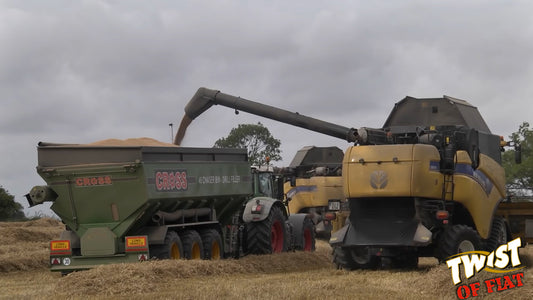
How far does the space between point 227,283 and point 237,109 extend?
601 inches

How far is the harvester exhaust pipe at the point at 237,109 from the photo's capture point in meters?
26.7

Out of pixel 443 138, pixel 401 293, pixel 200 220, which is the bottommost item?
pixel 401 293

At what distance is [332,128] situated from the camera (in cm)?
2605

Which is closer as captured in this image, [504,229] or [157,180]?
[157,180]

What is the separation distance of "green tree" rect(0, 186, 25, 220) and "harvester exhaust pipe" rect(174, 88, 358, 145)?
1373 centimetres

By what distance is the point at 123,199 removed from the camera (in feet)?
52.6

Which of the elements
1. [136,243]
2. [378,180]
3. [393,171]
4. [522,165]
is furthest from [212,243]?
[522,165]

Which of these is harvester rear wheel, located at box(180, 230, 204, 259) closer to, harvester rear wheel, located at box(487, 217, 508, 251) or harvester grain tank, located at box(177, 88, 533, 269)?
harvester grain tank, located at box(177, 88, 533, 269)

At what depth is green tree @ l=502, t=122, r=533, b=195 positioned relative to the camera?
57.5m

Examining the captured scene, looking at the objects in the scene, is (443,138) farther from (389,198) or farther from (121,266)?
(121,266)

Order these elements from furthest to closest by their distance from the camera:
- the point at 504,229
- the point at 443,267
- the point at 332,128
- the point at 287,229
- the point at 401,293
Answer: the point at 332,128
the point at 287,229
the point at 504,229
the point at 443,267
the point at 401,293

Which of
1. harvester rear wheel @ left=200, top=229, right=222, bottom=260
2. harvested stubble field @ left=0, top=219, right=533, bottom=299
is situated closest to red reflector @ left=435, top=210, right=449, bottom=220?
harvested stubble field @ left=0, top=219, right=533, bottom=299

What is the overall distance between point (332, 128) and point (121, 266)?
13297 mm

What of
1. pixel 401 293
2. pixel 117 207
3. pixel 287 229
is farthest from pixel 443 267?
pixel 287 229
